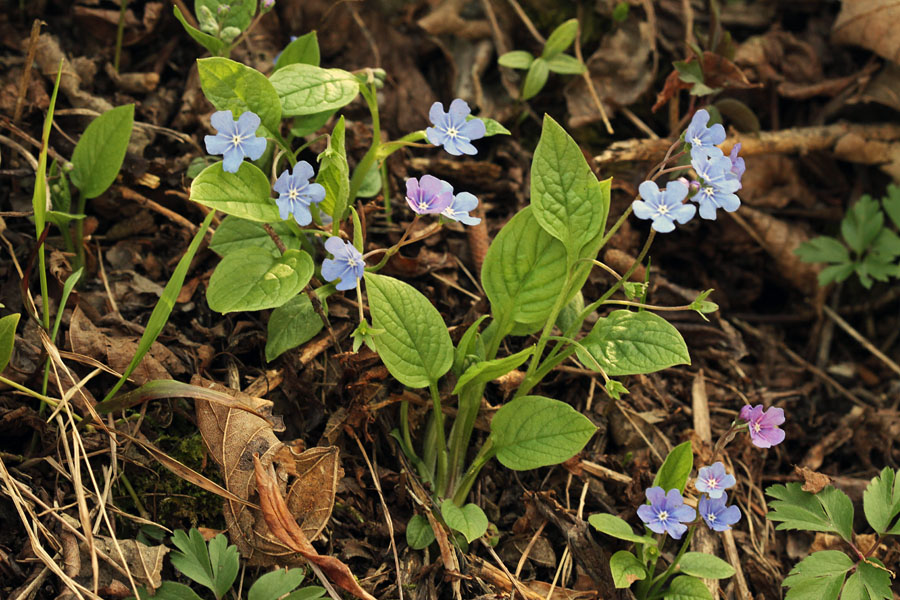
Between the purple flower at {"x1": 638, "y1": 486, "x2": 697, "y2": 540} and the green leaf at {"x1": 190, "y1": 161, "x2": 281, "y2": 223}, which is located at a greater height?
the green leaf at {"x1": 190, "y1": 161, "x2": 281, "y2": 223}

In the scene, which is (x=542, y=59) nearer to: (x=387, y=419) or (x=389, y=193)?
(x=389, y=193)

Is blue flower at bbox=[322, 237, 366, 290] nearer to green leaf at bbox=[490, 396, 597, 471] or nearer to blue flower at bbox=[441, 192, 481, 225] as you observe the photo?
blue flower at bbox=[441, 192, 481, 225]

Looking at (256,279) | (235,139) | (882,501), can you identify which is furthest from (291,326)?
(882,501)

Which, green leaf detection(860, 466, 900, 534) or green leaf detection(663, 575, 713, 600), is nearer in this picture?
green leaf detection(663, 575, 713, 600)

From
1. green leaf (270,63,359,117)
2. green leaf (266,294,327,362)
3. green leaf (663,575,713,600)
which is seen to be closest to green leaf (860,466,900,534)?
green leaf (663,575,713,600)

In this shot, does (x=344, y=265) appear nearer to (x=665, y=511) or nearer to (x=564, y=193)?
(x=564, y=193)

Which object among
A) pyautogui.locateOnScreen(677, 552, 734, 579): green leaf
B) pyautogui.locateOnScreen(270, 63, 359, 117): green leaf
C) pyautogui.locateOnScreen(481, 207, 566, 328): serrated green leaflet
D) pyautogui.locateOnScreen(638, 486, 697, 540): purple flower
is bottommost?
pyautogui.locateOnScreen(677, 552, 734, 579): green leaf

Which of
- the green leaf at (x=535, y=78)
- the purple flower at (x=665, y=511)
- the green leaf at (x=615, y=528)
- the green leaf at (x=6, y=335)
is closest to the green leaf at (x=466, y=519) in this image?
the green leaf at (x=615, y=528)
